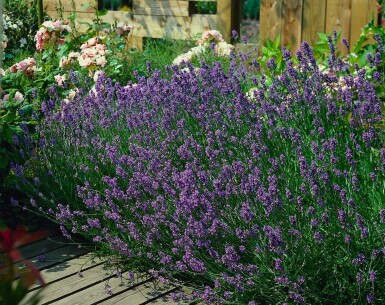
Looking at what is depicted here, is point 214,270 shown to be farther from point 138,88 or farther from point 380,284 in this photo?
point 138,88

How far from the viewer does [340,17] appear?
22.0 ft

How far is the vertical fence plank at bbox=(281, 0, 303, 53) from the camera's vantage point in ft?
22.9

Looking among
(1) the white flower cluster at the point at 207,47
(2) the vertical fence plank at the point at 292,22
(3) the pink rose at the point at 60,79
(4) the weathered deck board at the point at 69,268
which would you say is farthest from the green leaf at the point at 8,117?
(2) the vertical fence plank at the point at 292,22

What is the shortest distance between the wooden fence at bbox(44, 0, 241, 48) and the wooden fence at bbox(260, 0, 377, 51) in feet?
1.51

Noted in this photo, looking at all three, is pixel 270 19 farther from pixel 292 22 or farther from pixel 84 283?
pixel 84 283

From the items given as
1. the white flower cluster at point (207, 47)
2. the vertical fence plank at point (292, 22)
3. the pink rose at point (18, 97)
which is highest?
the vertical fence plank at point (292, 22)

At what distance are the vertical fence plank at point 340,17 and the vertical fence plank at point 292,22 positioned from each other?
299 mm

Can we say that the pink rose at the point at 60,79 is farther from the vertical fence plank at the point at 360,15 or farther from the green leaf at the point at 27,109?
the vertical fence plank at the point at 360,15

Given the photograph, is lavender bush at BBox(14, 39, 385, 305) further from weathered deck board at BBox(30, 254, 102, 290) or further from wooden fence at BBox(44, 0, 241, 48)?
wooden fence at BBox(44, 0, 241, 48)

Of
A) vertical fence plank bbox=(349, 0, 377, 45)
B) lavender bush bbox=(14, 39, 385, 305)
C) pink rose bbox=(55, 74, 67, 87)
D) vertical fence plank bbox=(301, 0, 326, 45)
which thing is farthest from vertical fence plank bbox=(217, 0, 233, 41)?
lavender bush bbox=(14, 39, 385, 305)

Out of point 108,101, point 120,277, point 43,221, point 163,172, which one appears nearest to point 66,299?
point 120,277

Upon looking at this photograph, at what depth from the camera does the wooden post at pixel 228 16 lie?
7.53m

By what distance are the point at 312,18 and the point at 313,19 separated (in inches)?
0.5

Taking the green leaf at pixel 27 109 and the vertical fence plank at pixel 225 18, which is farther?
the vertical fence plank at pixel 225 18
